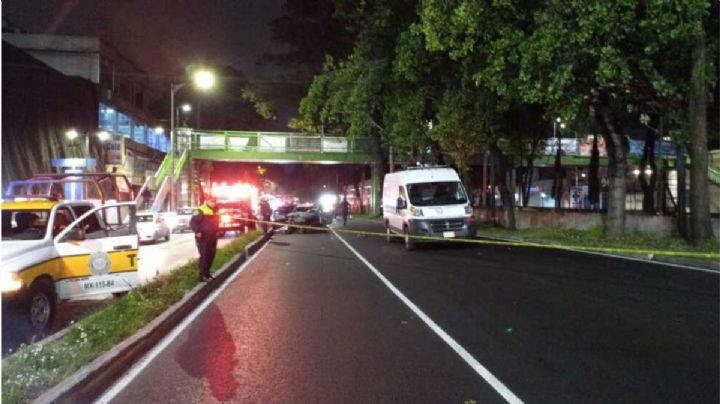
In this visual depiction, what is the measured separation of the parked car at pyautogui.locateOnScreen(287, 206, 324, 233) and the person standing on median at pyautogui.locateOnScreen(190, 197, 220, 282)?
20693 millimetres

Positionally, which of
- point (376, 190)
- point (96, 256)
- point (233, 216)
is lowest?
point (96, 256)

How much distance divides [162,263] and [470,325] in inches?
458

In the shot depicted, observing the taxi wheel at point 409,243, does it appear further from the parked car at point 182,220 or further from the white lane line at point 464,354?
the parked car at point 182,220

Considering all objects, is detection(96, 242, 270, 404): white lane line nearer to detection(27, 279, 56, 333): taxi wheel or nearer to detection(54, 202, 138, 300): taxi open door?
detection(54, 202, 138, 300): taxi open door

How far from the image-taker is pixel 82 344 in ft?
23.2

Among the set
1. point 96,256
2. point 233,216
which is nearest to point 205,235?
point 96,256

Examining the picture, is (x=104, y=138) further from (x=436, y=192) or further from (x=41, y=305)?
(x=41, y=305)

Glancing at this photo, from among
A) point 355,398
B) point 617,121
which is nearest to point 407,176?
point 617,121

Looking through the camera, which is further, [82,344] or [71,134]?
[71,134]

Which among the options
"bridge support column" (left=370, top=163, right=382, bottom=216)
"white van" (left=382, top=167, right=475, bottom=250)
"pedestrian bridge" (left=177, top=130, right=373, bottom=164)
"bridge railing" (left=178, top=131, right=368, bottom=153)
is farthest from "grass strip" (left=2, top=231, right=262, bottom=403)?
"bridge support column" (left=370, top=163, right=382, bottom=216)

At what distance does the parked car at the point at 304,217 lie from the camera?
113ft

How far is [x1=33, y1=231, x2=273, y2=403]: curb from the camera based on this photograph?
5685 mm

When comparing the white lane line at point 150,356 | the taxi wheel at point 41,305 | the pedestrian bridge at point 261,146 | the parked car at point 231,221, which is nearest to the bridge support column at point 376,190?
the pedestrian bridge at point 261,146

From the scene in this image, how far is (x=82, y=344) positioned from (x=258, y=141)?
39462 mm
